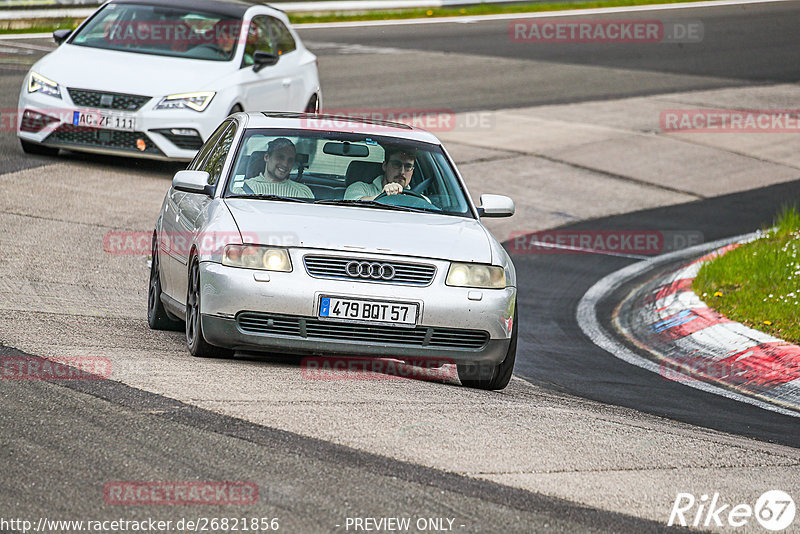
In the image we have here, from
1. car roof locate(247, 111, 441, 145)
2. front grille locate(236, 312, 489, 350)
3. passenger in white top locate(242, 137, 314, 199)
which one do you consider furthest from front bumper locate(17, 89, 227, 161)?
front grille locate(236, 312, 489, 350)

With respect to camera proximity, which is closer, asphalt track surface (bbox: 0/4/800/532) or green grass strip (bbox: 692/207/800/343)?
asphalt track surface (bbox: 0/4/800/532)

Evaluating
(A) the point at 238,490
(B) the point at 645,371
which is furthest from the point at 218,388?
(B) the point at 645,371

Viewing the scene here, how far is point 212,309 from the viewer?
714 cm

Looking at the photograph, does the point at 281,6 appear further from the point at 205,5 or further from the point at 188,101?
the point at 188,101

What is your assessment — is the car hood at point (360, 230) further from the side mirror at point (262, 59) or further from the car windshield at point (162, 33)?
the car windshield at point (162, 33)

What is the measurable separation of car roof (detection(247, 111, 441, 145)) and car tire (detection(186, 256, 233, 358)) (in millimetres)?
1389

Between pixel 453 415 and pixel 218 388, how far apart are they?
3.78ft

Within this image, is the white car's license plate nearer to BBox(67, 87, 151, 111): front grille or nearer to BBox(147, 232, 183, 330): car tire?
BBox(147, 232, 183, 330): car tire

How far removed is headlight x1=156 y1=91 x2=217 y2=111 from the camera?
14.1 meters

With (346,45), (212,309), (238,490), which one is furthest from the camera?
(346,45)

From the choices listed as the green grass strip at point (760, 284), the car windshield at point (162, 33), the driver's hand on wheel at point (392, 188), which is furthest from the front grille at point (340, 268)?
the car windshield at point (162, 33)

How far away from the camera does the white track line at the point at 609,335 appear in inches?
347

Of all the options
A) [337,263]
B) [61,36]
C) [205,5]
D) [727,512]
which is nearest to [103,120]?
[61,36]

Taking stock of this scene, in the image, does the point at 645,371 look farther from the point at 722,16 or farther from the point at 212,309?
the point at 722,16
